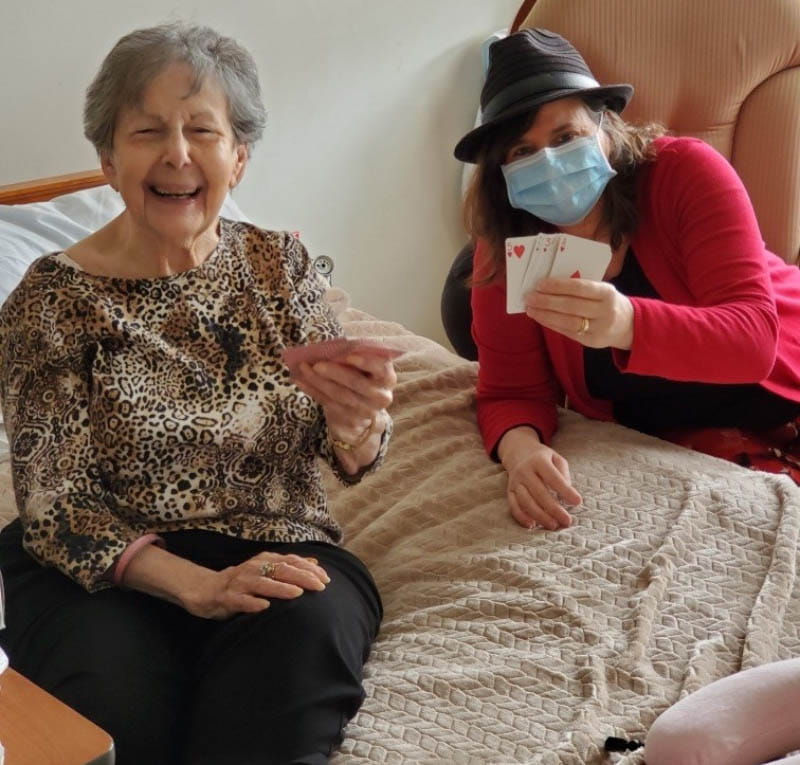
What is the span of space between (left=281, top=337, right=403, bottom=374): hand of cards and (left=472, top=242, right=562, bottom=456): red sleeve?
2.01 feet

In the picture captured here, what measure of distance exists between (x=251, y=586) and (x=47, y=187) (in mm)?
1359

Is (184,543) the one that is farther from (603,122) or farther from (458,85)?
(458,85)

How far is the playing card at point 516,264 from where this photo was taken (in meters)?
1.72

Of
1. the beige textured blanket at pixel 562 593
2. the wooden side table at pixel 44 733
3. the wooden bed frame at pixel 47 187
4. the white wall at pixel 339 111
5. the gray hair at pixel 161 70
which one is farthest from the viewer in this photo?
the white wall at pixel 339 111

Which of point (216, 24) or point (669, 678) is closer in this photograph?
point (669, 678)

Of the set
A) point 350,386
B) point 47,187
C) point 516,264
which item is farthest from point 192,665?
point 47,187

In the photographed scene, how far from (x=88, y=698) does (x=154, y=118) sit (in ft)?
2.45

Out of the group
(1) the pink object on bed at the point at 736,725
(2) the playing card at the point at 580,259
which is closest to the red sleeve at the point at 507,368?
(2) the playing card at the point at 580,259

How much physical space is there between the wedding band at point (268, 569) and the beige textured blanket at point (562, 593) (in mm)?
200

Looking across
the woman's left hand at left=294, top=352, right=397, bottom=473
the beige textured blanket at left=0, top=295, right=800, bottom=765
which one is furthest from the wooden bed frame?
the woman's left hand at left=294, top=352, right=397, bottom=473

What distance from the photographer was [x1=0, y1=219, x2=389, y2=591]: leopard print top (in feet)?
4.80

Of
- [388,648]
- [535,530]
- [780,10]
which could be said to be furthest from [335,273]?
[388,648]

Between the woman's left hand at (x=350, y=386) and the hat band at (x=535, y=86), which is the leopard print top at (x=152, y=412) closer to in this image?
the woman's left hand at (x=350, y=386)

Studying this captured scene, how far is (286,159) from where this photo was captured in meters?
3.06
